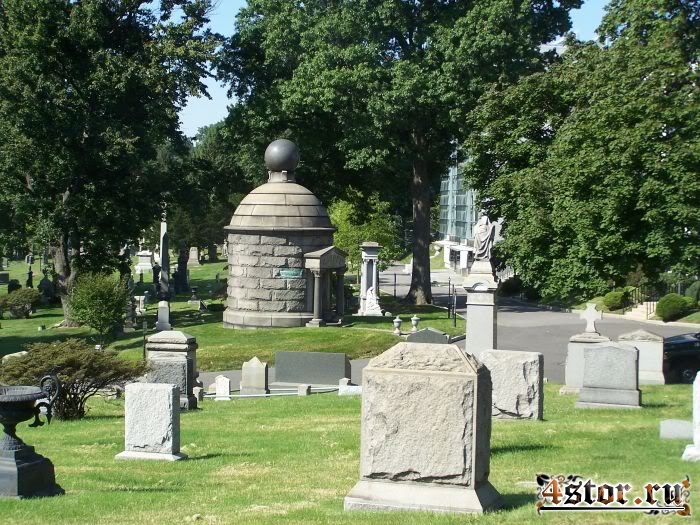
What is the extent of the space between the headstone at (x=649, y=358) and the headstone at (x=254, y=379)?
9233mm

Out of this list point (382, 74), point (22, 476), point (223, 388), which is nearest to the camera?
point (22, 476)

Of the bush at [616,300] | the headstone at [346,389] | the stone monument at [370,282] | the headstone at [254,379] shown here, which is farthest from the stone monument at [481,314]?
the bush at [616,300]

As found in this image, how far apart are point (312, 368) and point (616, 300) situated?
24.4m

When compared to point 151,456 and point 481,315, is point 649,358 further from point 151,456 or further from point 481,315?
point 151,456

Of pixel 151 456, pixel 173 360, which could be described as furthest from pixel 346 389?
pixel 151 456

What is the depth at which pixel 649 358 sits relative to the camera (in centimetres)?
2356

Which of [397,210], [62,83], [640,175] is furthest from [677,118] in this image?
[397,210]

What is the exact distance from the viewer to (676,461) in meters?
10.5

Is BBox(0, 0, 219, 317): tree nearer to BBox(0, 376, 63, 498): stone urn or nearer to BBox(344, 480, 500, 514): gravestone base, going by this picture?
BBox(0, 376, 63, 498): stone urn

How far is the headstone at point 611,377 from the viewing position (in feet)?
54.4

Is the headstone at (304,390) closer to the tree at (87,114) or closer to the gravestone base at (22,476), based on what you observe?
the gravestone base at (22,476)

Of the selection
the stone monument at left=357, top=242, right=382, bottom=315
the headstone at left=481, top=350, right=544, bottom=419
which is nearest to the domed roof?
the stone monument at left=357, top=242, right=382, bottom=315

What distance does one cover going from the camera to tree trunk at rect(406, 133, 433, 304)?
44188 millimetres

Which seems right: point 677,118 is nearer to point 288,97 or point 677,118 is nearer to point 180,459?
point 180,459
